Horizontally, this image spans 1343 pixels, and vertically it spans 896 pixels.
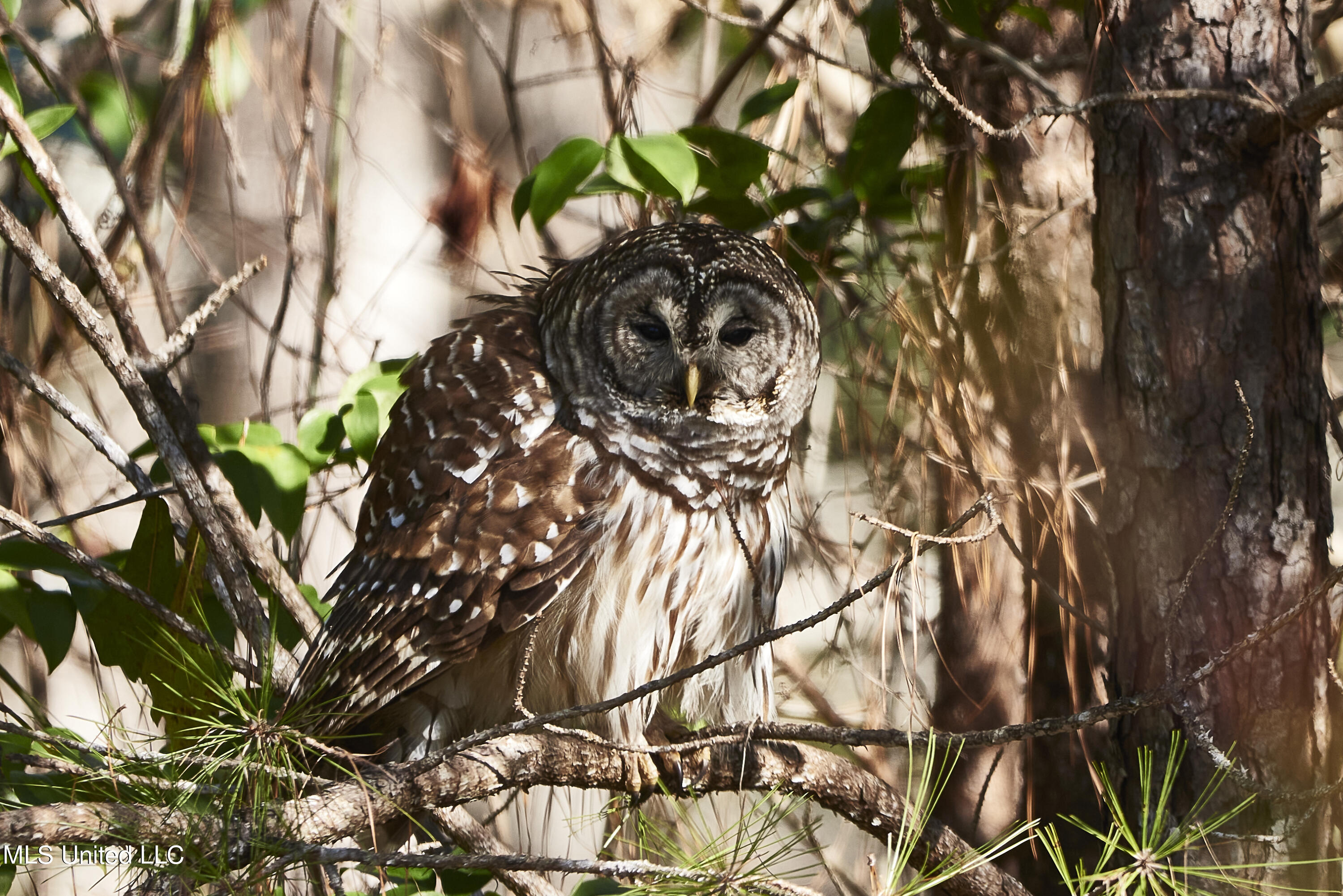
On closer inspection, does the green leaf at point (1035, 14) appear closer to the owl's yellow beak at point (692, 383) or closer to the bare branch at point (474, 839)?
the owl's yellow beak at point (692, 383)

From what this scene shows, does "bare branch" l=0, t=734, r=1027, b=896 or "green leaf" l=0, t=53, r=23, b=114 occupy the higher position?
"green leaf" l=0, t=53, r=23, b=114

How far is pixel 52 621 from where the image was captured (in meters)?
2.05

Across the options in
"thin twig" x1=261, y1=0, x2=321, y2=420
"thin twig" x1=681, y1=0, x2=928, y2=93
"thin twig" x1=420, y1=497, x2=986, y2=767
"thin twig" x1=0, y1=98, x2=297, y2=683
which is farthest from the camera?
"thin twig" x1=261, y1=0, x2=321, y2=420

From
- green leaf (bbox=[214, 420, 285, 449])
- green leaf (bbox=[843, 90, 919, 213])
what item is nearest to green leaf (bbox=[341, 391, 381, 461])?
green leaf (bbox=[214, 420, 285, 449])

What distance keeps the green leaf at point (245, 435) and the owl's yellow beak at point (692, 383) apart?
34.2 inches

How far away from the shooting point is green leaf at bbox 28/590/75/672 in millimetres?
2016

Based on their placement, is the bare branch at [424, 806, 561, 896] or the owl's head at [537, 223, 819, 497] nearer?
the bare branch at [424, 806, 561, 896]

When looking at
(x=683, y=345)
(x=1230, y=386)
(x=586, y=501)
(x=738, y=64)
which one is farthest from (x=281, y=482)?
(x=1230, y=386)

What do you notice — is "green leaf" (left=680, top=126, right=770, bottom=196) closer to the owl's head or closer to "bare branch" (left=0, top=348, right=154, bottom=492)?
the owl's head

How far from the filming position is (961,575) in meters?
2.74

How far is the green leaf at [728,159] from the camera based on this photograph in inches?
93.5

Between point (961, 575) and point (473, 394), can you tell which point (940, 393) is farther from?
point (473, 394)

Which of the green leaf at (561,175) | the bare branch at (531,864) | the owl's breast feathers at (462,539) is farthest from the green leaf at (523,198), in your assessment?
the bare branch at (531,864)

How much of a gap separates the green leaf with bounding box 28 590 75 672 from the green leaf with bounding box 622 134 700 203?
1.41 meters
